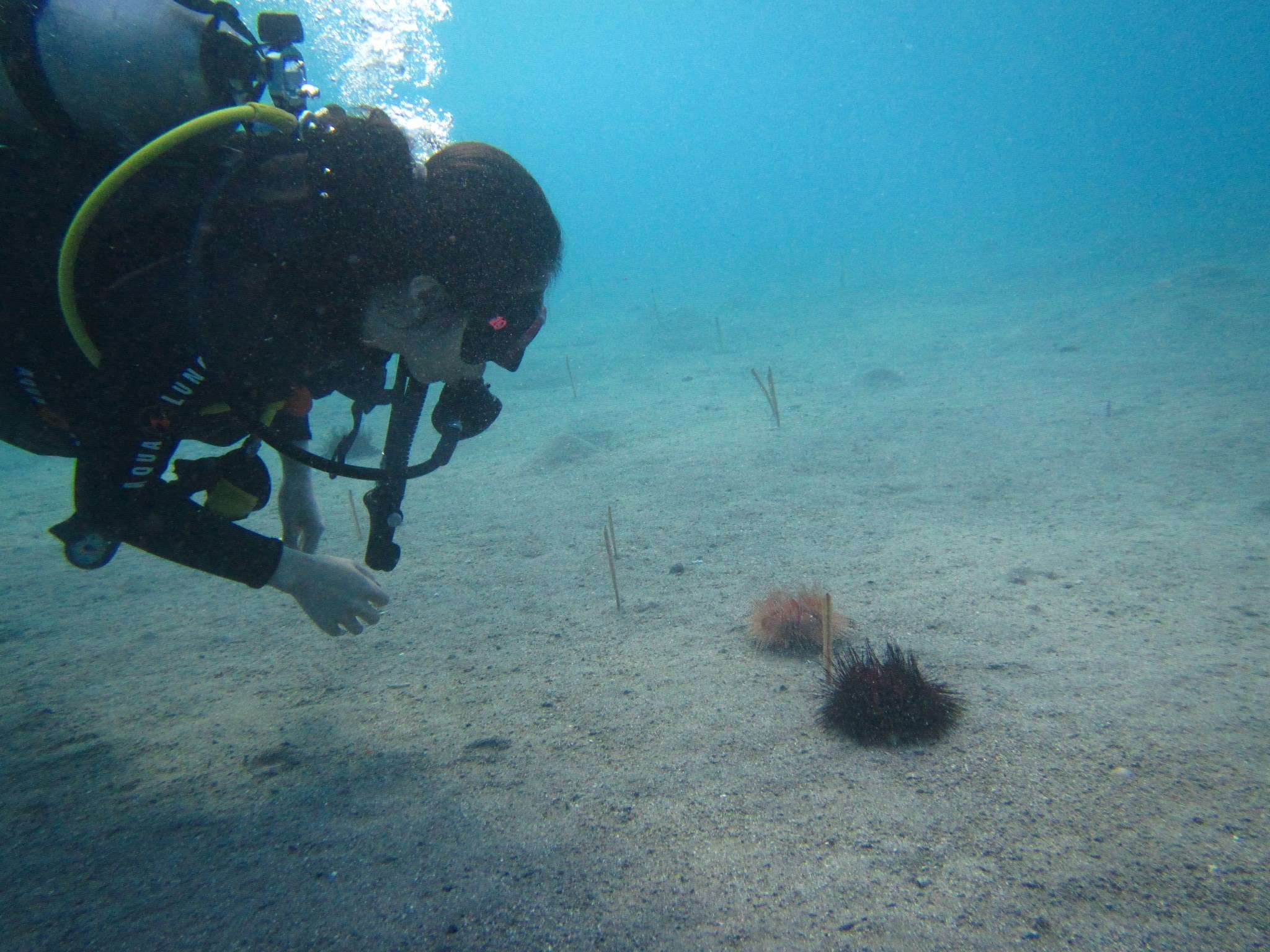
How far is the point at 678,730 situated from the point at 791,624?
43.6 inches

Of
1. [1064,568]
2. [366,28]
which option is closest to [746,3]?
[366,28]

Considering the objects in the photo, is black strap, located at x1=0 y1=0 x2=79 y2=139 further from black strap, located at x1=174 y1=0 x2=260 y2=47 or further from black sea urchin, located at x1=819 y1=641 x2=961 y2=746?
black sea urchin, located at x1=819 y1=641 x2=961 y2=746

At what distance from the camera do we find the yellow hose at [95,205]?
162 cm

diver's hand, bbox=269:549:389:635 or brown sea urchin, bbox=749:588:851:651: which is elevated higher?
diver's hand, bbox=269:549:389:635

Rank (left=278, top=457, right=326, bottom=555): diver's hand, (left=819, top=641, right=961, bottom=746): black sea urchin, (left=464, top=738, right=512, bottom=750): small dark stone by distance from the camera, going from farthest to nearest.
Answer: (left=278, top=457, right=326, bottom=555): diver's hand, (left=464, top=738, right=512, bottom=750): small dark stone, (left=819, top=641, right=961, bottom=746): black sea urchin

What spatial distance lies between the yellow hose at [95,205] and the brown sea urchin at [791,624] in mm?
3473

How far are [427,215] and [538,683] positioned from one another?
2.71 m

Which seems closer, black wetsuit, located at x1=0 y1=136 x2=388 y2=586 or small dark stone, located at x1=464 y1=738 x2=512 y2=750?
black wetsuit, located at x1=0 y1=136 x2=388 y2=586

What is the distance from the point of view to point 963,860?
2123 millimetres

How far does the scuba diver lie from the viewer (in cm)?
167

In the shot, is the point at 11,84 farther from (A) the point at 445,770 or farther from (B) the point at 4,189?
(A) the point at 445,770

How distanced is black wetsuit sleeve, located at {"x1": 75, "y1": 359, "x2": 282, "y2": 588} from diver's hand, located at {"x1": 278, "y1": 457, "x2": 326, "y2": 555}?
4.42 ft

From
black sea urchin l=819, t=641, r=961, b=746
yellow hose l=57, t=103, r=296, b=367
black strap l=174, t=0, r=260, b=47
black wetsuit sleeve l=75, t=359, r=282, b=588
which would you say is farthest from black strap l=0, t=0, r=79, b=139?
black sea urchin l=819, t=641, r=961, b=746

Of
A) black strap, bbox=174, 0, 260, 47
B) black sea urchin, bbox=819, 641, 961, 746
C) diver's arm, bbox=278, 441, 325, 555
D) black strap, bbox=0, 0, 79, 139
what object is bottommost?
black sea urchin, bbox=819, 641, 961, 746
